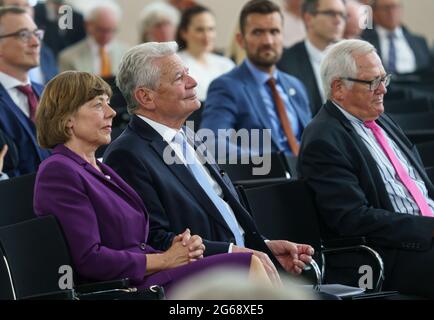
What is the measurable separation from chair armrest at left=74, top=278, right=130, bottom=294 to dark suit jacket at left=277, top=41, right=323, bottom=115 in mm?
3343

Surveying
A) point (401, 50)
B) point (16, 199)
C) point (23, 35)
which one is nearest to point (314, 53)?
point (23, 35)

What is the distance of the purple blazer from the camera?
325 centimetres

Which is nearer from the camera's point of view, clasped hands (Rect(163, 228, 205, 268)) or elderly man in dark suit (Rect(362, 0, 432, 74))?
clasped hands (Rect(163, 228, 205, 268))

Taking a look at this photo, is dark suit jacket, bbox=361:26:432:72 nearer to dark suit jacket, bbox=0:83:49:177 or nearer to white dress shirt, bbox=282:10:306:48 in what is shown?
white dress shirt, bbox=282:10:306:48

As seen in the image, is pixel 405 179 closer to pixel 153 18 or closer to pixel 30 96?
pixel 30 96

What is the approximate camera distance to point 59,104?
11.2 feet

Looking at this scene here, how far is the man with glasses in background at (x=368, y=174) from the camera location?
3.98 metres

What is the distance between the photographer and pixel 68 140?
11.4ft

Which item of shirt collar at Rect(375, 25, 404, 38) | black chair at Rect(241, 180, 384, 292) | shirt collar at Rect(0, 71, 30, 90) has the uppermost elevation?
shirt collar at Rect(0, 71, 30, 90)

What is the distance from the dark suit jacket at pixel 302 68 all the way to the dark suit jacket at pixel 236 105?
2.19 ft

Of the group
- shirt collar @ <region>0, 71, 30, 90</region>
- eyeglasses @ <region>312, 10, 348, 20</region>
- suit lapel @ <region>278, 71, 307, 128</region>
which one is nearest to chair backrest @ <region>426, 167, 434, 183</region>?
suit lapel @ <region>278, 71, 307, 128</region>

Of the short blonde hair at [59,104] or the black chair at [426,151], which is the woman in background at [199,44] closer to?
the black chair at [426,151]

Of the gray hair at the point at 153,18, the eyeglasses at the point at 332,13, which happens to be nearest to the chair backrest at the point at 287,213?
the eyeglasses at the point at 332,13
